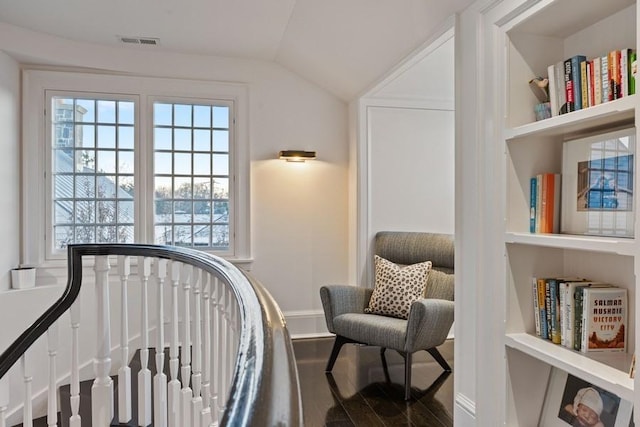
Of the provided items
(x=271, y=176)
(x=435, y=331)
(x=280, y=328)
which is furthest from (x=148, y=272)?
(x=271, y=176)

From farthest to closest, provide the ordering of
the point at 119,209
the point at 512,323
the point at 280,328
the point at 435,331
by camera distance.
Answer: the point at 119,209, the point at 435,331, the point at 512,323, the point at 280,328

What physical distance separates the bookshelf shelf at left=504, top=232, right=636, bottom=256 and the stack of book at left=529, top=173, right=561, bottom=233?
91mm

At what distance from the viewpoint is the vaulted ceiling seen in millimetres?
2969

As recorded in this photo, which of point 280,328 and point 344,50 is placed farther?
point 344,50

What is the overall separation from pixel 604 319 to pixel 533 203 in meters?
0.56

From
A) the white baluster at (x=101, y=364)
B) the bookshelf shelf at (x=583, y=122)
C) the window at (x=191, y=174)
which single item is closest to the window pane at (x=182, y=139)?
the window at (x=191, y=174)

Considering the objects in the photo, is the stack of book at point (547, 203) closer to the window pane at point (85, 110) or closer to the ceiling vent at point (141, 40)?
→ the ceiling vent at point (141, 40)

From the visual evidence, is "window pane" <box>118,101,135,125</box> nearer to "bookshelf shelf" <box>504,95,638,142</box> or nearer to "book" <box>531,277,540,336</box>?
"bookshelf shelf" <box>504,95,638,142</box>

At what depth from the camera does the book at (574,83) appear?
71.0 inches

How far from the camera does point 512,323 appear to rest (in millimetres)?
2104

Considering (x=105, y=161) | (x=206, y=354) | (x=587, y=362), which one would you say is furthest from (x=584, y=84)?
(x=105, y=161)

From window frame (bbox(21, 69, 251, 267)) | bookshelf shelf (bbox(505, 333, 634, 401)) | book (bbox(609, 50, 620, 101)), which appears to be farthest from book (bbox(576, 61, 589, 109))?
window frame (bbox(21, 69, 251, 267))

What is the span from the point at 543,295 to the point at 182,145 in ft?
11.2

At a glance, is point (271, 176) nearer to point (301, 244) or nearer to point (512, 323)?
point (301, 244)
